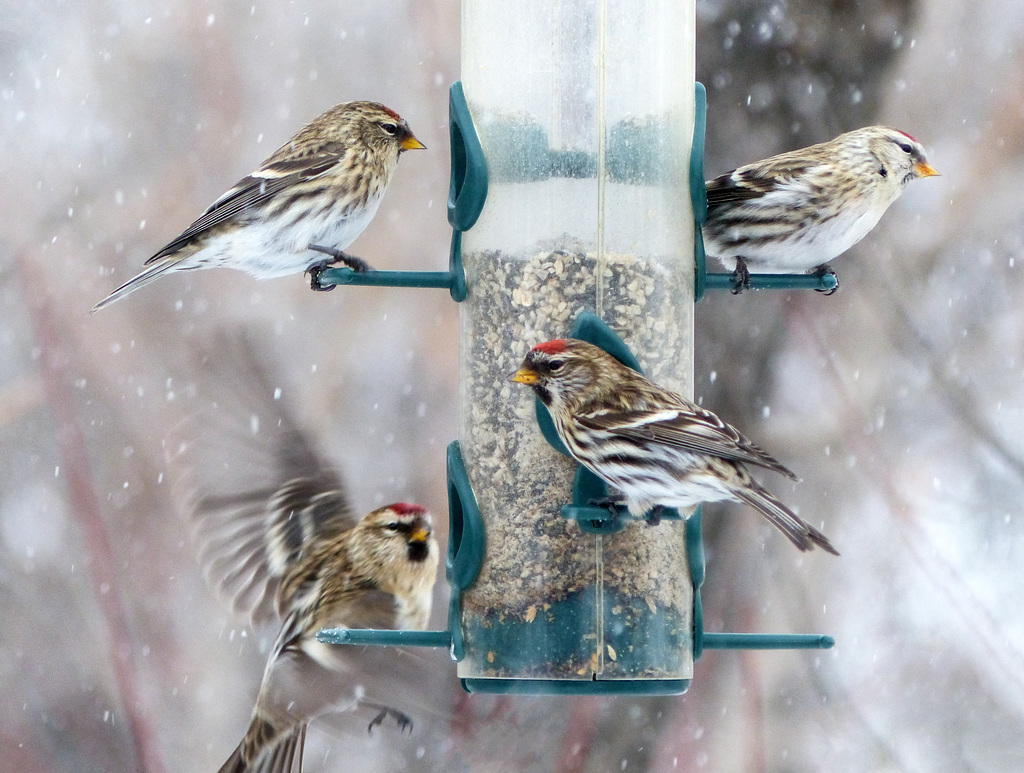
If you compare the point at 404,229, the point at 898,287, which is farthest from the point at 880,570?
the point at 404,229

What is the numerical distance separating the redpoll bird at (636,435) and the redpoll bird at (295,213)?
1230 mm

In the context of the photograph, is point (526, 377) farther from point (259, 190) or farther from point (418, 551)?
point (259, 190)

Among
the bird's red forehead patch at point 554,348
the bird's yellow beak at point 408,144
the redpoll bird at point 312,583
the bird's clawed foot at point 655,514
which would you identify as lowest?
the redpoll bird at point 312,583

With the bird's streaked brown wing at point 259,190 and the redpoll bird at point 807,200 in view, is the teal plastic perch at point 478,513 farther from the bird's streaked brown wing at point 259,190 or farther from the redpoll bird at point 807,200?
the bird's streaked brown wing at point 259,190

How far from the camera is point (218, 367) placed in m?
5.19

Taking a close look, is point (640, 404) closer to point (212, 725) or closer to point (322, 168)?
point (322, 168)

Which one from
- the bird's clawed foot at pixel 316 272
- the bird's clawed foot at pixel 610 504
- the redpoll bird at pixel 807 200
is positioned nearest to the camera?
the bird's clawed foot at pixel 610 504

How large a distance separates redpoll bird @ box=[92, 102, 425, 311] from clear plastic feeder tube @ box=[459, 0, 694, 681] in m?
0.82

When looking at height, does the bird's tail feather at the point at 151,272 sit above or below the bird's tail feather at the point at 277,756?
above

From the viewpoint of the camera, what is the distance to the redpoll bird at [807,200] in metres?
5.34

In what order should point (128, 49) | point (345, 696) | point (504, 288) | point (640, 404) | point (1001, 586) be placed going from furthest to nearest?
point (128, 49)
point (1001, 586)
point (345, 696)
point (504, 288)
point (640, 404)

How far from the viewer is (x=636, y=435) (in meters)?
4.32

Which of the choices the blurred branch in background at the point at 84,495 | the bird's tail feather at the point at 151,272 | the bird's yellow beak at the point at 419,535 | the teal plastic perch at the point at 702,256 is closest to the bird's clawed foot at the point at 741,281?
the teal plastic perch at the point at 702,256

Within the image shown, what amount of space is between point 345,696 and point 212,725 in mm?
2907
